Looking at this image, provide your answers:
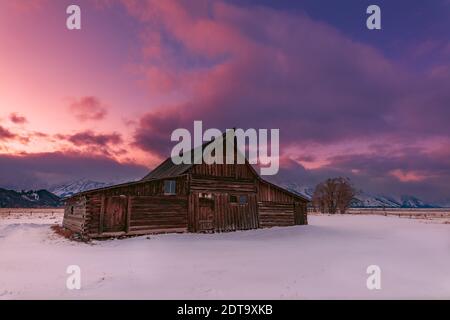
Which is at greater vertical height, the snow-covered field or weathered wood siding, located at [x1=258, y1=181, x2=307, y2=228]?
weathered wood siding, located at [x1=258, y1=181, x2=307, y2=228]

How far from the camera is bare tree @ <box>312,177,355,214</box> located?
7744 centimetres

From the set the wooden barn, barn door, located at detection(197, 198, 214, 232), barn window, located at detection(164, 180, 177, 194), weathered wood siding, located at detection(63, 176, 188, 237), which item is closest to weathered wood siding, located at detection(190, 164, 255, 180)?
the wooden barn

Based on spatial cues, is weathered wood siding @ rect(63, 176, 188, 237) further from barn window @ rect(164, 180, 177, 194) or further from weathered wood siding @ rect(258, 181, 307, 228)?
weathered wood siding @ rect(258, 181, 307, 228)

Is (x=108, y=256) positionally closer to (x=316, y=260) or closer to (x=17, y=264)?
(x=17, y=264)

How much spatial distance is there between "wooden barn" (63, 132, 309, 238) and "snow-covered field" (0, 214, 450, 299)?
8.10ft

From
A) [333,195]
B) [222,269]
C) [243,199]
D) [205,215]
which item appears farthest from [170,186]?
[333,195]

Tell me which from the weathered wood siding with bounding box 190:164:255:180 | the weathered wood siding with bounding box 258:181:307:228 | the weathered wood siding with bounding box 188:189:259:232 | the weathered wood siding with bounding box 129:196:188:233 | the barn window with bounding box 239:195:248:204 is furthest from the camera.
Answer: the weathered wood siding with bounding box 258:181:307:228

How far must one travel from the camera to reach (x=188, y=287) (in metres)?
9.86

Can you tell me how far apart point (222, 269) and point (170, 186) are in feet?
44.0

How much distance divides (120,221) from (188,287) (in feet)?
45.6

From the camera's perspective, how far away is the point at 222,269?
1226 cm

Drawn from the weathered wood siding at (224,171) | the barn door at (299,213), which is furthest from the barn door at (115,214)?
the barn door at (299,213)

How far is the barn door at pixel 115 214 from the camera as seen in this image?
21895 millimetres
